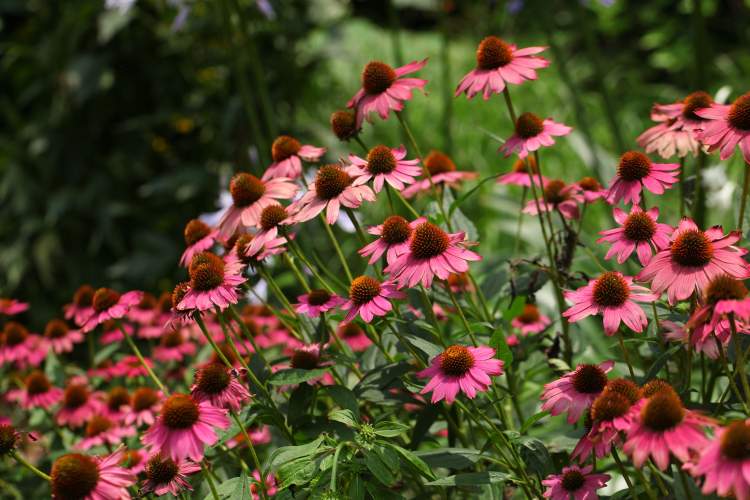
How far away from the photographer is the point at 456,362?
2.66 feet

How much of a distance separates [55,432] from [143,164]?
1.46 metres

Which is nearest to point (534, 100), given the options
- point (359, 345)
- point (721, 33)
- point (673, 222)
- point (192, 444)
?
point (721, 33)

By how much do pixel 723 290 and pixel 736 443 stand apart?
14 cm

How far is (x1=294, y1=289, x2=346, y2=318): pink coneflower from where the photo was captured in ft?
3.08

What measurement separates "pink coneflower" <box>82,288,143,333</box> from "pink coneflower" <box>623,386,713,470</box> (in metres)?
0.64

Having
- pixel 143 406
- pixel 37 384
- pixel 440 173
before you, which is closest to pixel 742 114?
pixel 440 173

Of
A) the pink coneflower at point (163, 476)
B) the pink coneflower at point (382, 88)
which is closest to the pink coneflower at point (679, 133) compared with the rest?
the pink coneflower at point (382, 88)

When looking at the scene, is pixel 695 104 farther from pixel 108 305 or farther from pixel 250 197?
pixel 108 305

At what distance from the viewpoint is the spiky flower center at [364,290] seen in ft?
2.84

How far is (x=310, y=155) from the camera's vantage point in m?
1.06

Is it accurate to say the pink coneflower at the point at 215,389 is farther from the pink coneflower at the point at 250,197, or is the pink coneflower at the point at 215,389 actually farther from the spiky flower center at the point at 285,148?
the spiky flower center at the point at 285,148

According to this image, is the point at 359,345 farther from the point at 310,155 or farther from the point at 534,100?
the point at 534,100

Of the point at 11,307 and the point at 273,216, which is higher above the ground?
the point at 273,216

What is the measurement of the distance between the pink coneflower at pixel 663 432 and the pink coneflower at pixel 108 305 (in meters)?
0.64
